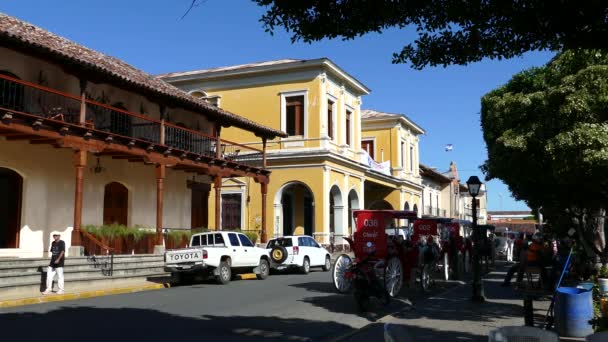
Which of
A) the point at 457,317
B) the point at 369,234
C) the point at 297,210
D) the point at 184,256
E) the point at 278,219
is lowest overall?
the point at 457,317

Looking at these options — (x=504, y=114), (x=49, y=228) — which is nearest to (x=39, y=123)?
(x=49, y=228)

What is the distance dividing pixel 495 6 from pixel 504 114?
353 inches

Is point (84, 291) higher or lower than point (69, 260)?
lower

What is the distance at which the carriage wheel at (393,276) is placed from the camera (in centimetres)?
1437

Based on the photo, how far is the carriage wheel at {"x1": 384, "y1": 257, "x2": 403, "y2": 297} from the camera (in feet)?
47.1

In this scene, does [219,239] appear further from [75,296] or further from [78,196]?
[75,296]

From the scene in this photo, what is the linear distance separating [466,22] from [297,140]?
27.9 metres

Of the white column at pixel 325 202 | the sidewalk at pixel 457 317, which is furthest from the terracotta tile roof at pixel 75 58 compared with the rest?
the sidewalk at pixel 457 317

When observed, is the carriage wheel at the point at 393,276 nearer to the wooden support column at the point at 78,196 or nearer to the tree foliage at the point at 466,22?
the tree foliage at the point at 466,22

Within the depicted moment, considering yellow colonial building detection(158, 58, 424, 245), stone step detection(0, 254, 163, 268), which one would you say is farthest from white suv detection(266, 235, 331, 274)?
yellow colonial building detection(158, 58, 424, 245)

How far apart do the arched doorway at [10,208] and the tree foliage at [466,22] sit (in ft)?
51.8

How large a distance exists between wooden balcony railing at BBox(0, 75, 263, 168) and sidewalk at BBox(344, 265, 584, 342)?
11.7 m

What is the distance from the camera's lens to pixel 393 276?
14703mm

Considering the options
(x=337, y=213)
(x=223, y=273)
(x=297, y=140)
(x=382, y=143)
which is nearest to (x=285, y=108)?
(x=297, y=140)
